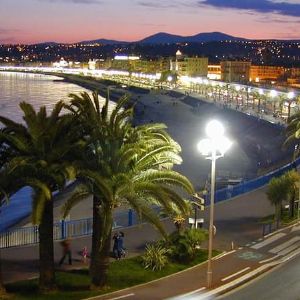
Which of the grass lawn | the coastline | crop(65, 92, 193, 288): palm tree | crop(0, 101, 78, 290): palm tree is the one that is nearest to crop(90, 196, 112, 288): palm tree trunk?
crop(65, 92, 193, 288): palm tree

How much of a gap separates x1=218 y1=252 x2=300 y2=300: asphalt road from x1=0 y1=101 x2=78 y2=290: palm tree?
441 cm

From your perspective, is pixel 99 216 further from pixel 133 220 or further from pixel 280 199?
pixel 280 199

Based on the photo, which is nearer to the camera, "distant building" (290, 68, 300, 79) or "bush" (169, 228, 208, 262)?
"bush" (169, 228, 208, 262)

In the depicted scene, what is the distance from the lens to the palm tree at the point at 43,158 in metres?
13.2

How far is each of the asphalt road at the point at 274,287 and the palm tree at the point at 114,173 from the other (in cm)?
250

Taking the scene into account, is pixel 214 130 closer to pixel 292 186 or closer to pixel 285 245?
pixel 285 245

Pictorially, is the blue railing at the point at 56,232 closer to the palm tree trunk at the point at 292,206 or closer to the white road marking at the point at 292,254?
the white road marking at the point at 292,254

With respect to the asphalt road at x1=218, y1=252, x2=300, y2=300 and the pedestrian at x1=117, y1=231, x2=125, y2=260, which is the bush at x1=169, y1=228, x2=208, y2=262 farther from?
the asphalt road at x1=218, y1=252, x2=300, y2=300

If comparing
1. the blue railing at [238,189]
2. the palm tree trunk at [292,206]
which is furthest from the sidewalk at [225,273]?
the blue railing at [238,189]

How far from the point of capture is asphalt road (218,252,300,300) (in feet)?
46.5

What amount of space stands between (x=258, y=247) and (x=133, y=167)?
642cm

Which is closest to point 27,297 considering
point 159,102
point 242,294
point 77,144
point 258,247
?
point 77,144

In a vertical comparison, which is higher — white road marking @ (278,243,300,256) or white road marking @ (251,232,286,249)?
white road marking @ (278,243,300,256)

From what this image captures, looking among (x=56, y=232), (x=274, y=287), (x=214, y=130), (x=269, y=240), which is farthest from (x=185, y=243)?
(x=56, y=232)
